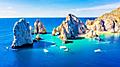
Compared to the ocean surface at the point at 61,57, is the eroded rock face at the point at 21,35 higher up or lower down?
higher up

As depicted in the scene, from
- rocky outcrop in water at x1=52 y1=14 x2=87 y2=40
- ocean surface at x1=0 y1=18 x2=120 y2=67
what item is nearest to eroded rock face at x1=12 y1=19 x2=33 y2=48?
ocean surface at x1=0 y1=18 x2=120 y2=67

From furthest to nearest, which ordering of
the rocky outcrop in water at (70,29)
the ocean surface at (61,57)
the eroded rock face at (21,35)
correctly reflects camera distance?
1. the rocky outcrop in water at (70,29)
2. the eroded rock face at (21,35)
3. the ocean surface at (61,57)

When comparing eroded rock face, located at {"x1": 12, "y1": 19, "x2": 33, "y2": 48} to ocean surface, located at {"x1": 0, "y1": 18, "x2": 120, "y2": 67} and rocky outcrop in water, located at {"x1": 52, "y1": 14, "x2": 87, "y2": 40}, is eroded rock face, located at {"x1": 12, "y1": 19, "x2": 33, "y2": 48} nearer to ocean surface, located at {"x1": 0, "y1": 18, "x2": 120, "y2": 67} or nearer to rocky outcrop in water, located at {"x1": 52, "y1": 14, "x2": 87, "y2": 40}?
ocean surface, located at {"x1": 0, "y1": 18, "x2": 120, "y2": 67}

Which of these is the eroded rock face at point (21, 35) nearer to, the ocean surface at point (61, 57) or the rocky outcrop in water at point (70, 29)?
the ocean surface at point (61, 57)

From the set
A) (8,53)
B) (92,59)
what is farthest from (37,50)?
(92,59)

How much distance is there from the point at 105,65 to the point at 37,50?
151 feet

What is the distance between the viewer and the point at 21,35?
140625 mm

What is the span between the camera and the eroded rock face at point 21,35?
136m

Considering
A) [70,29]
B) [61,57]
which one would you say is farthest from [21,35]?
[70,29]

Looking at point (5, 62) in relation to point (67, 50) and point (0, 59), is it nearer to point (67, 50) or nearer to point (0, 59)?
point (0, 59)

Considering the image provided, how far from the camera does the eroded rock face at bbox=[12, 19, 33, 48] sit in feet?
445

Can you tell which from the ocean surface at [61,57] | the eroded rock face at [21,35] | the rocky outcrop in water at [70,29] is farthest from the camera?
the rocky outcrop in water at [70,29]

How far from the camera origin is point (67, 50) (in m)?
125

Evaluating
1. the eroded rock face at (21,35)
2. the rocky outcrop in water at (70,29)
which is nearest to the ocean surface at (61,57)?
the eroded rock face at (21,35)
